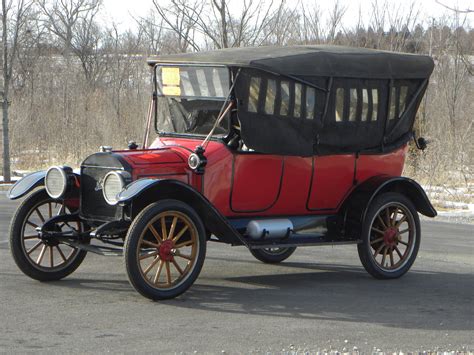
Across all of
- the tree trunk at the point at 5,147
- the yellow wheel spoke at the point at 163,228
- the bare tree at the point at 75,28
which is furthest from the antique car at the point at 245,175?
the bare tree at the point at 75,28

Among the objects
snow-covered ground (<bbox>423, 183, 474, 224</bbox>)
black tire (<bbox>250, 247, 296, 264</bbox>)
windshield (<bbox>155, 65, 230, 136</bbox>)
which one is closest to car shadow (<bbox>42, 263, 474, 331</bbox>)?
black tire (<bbox>250, 247, 296, 264</bbox>)

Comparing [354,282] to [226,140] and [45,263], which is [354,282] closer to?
[226,140]

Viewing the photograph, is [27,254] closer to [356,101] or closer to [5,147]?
[356,101]

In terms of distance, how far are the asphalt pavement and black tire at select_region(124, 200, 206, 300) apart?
0.47 feet

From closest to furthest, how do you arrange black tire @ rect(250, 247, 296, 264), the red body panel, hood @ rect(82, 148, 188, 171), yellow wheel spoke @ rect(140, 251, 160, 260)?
1. yellow wheel spoke @ rect(140, 251, 160, 260)
2. hood @ rect(82, 148, 188, 171)
3. the red body panel
4. black tire @ rect(250, 247, 296, 264)

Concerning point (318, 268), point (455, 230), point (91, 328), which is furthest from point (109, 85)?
point (91, 328)

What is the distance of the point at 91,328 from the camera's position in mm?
7230

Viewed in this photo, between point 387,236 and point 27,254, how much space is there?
139 inches

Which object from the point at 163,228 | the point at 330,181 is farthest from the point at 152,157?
the point at 330,181

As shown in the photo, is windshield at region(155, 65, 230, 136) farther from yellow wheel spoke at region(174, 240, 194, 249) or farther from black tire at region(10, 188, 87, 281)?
black tire at region(10, 188, 87, 281)

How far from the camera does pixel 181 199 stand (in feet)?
28.4

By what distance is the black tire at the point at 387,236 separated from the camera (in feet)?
31.4

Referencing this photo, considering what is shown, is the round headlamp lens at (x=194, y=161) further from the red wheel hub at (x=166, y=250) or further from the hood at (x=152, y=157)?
the red wheel hub at (x=166, y=250)

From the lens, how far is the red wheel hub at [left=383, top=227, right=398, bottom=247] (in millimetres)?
9820
